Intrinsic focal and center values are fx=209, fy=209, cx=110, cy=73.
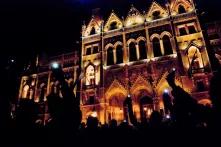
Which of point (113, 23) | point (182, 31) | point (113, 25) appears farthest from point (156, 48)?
point (113, 23)

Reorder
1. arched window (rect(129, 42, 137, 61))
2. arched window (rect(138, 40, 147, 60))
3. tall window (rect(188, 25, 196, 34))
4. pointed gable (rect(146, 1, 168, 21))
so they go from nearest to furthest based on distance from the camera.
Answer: tall window (rect(188, 25, 196, 34)) < arched window (rect(138, 40, 147, 60)) < arched window (rect(129, 42, 137, 61)) < pointed gable (rect(146, 1, 168, 21))

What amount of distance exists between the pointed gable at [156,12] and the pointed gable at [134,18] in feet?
3.37

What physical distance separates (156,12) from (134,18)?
2.96 metres

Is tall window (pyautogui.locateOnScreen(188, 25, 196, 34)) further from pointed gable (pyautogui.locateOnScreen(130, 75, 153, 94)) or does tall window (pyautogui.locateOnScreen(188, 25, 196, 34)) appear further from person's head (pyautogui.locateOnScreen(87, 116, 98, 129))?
person's head (pyautogui.locateOnScreen(87, 116, 98, 129))

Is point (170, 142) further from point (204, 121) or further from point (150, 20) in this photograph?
point (150, 20)

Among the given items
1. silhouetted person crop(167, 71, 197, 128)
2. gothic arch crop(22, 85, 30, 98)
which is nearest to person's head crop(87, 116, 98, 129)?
silhouetted person crop(167, 71, 197, 128)

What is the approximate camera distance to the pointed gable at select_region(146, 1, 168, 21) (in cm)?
2662

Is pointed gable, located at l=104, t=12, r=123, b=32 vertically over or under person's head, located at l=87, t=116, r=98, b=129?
Answer: over

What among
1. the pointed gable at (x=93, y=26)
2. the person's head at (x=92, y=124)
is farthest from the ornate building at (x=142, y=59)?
the person's head at (x=92, y=124)

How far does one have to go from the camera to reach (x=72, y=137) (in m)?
4.99

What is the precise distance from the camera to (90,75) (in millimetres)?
27297

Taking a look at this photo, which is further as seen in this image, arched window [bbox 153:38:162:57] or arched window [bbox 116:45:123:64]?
arched window [bbox 116:45:123:64]

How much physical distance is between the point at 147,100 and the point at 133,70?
12.9 feet

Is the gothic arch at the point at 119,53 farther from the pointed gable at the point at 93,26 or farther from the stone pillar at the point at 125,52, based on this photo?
the pointed gable at the point at 93,26
